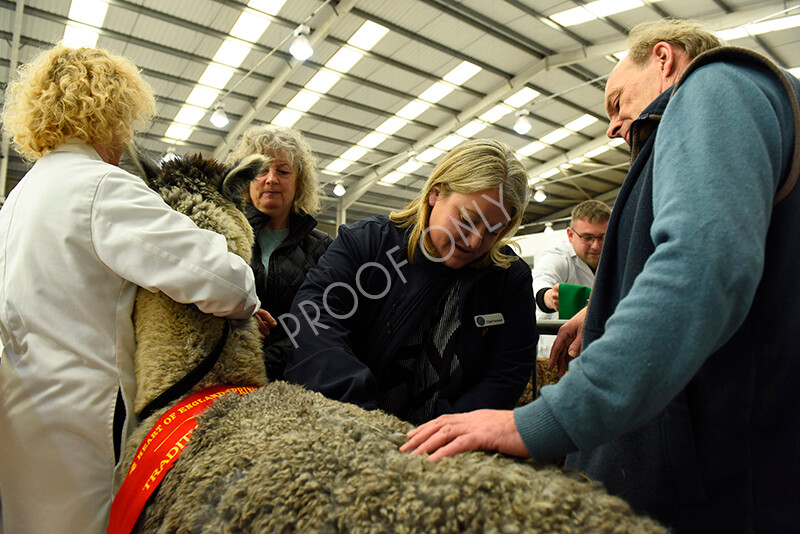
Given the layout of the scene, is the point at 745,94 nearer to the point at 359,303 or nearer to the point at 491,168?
the point at 491,168

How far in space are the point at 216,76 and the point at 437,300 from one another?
355 inches

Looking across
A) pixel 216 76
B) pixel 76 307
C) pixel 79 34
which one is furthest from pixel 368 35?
pixel 76 307

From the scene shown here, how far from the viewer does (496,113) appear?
11.2 meters

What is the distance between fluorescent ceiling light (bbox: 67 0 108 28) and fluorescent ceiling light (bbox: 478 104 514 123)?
25.2 feet

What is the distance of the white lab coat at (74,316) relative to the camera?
4.37ft

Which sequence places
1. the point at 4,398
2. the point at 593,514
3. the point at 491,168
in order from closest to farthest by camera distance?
the point at 593,514
the point at 4,398
the point at 491,168

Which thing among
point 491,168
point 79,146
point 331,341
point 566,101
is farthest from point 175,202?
point 566,101

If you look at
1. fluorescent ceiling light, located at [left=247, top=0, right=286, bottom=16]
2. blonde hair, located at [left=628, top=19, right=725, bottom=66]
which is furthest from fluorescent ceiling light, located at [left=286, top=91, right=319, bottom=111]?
blonde hair, located at [left=628, top=19, right=725, bottom=66]

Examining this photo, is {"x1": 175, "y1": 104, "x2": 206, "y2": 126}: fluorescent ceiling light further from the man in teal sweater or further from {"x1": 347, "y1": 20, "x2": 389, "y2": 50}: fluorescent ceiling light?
the man in teal sweater

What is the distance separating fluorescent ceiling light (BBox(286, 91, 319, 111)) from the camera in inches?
394

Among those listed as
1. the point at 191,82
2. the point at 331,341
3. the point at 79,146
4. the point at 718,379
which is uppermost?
the point at 191,82

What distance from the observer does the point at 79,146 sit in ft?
4.97

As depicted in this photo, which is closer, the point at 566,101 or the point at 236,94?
the point at 236,94

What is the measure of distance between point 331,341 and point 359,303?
0.23 meters
